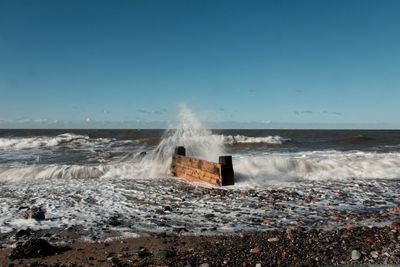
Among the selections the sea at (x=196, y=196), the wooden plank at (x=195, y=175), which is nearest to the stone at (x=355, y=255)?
the sea at (x=196, y=196)

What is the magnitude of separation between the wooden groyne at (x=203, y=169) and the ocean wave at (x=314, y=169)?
121 cm

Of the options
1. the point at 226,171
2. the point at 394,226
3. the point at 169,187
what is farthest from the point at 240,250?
the point at 169,187

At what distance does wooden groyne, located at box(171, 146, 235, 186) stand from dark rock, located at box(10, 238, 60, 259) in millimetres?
5437

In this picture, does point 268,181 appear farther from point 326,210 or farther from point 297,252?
point 297,252

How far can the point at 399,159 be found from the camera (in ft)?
47.8

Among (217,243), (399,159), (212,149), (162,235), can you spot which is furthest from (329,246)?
(399,159)

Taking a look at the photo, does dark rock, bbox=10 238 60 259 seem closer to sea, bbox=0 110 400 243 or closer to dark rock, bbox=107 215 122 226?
sea, bbox=0 110 400 243

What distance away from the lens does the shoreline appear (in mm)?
4438

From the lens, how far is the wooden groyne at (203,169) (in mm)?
9773

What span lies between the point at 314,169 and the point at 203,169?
4.52 m

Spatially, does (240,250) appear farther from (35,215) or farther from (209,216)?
(35,215)

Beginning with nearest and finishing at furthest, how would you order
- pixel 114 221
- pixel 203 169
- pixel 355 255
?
pixel 355 255 < pixel 114 221 < pixel 203 169

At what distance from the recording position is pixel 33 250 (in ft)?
15.4

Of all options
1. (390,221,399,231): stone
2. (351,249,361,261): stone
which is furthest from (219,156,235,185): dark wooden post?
(351,249,361,261): stone
